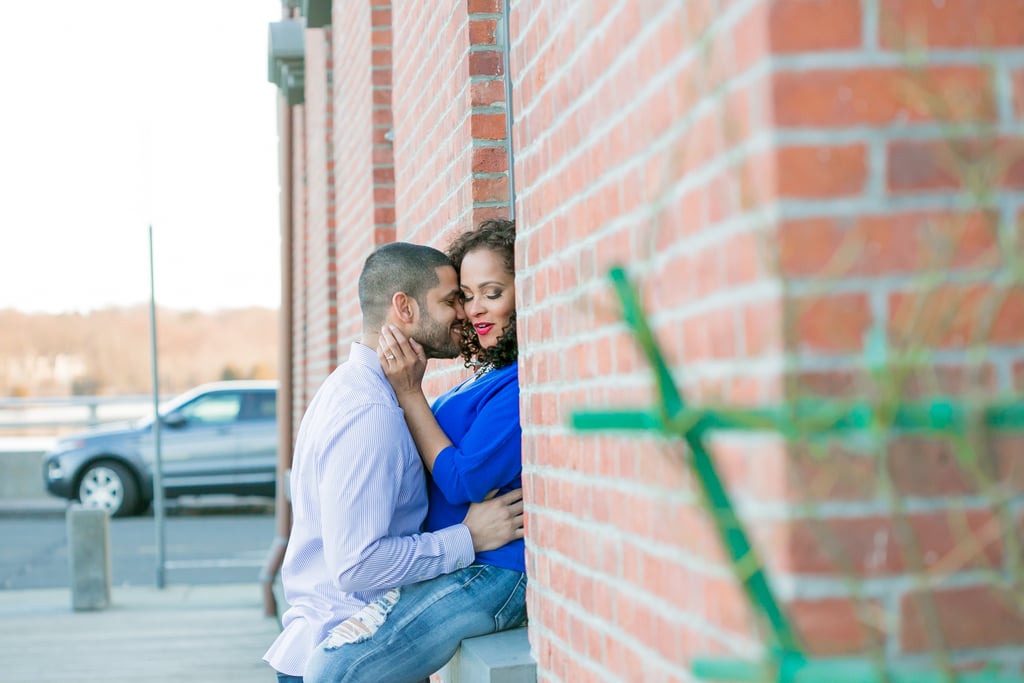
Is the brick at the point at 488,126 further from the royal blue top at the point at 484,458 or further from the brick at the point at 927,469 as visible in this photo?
the brick at the point at 927,469

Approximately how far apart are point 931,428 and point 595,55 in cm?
116

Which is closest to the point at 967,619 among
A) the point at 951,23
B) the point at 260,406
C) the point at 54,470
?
the point at 951,23

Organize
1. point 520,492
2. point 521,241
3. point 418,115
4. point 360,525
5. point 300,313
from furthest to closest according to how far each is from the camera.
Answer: point 300,313, point 418,115, point 520,492, point 360,525, point 521,241

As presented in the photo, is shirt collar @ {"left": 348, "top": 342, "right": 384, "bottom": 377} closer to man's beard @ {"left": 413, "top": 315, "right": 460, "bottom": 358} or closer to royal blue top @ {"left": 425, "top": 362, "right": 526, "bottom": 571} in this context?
man's beard @ {"left": 413, "top": 315, "right": 460, "bottom": 358}

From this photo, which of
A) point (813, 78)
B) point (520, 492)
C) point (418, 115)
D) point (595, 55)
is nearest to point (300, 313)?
point (418, 115)

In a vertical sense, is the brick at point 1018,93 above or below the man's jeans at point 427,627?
above

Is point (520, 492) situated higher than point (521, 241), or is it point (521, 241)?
point (521, 241)

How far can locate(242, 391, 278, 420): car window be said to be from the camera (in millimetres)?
16594

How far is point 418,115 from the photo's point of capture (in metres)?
5.20

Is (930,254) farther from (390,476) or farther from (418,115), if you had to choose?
(418,115)

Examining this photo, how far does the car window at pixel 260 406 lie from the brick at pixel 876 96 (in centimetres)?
1554

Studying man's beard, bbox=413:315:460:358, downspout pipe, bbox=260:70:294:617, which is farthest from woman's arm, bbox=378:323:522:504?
downspout pipe, bbox=260:70:294:617

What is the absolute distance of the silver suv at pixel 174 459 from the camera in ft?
53.1

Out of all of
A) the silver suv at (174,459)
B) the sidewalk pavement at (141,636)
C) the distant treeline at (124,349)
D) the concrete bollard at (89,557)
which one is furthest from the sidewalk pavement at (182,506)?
the distant treeline at (124,349)
